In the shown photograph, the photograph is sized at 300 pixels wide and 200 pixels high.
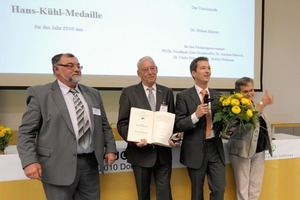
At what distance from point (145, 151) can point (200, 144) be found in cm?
44

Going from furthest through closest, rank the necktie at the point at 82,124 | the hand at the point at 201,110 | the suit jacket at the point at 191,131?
A: the suit jacket at the point at 191,131, the hand at the point at 201,110, the necktie at the point at 82,124

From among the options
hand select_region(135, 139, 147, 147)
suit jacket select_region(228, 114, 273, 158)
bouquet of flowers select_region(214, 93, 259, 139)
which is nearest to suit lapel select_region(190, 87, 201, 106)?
bouquet of flowers select_region(214, 93, 259, 139)

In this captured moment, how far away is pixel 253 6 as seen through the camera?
4305mm

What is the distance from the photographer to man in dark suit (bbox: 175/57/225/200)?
2213 mm

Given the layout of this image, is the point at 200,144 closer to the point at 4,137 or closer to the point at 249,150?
the point at 249,150

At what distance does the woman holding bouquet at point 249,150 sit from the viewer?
2.38 metres

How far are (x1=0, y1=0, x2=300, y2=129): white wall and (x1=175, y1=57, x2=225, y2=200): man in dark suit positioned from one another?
9.08 feet

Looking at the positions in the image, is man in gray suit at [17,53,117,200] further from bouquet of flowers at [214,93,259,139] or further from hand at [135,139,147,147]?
bouquet of flowers at [214,93,259,139]

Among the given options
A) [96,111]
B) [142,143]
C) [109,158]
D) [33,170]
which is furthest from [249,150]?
[33,170]

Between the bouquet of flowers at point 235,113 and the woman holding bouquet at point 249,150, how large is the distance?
200mm

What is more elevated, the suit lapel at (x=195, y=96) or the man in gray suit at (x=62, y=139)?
the suit lapel at (x=195, y=96)

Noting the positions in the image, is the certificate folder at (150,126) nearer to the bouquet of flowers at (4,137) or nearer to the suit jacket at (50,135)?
the suit jacket at (50,135)

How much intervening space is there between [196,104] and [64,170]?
3.62 ft

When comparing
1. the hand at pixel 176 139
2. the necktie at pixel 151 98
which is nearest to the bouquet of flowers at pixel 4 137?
the necktie at pixel 151 98
